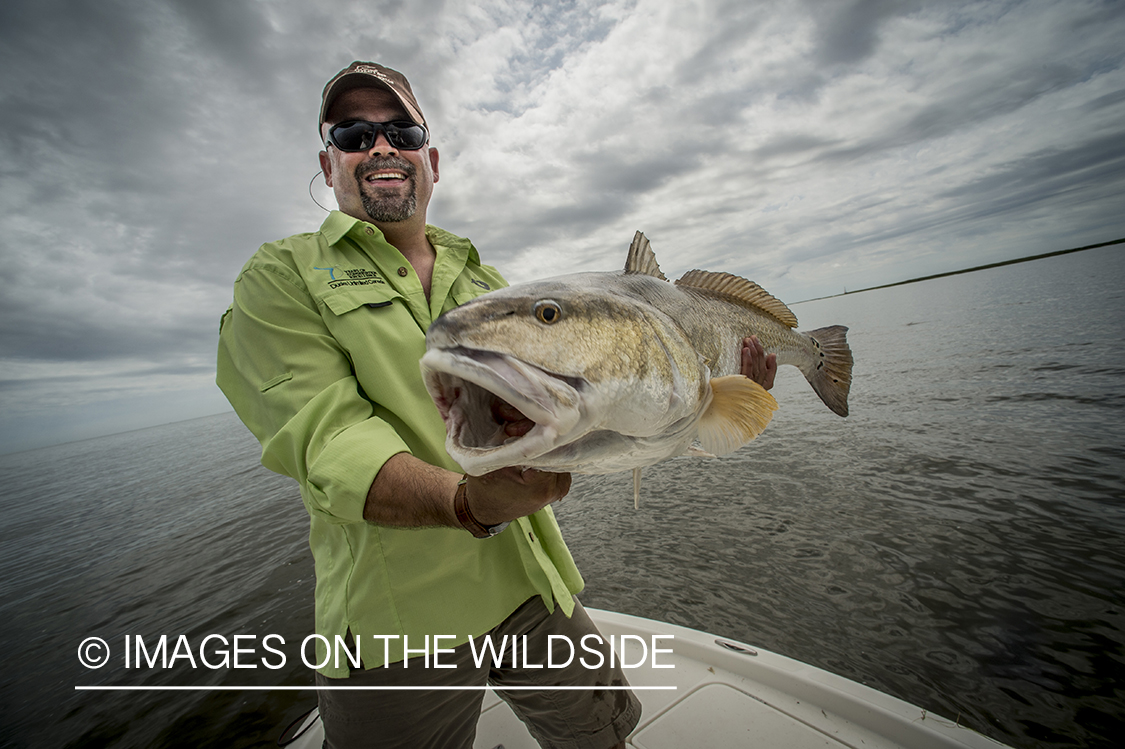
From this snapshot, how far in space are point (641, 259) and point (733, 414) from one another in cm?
111

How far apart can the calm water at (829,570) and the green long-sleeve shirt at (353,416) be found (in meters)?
4.11

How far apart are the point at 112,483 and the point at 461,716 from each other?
31319mm

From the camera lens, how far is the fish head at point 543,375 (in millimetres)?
1093

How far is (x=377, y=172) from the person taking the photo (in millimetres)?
2557

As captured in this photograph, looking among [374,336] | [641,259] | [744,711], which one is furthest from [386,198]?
[744,711]

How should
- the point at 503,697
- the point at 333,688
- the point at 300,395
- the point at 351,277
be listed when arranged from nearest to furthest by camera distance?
the point at 300,395 < the point at 333,688 < the point at 351,277 < the point at 503,697

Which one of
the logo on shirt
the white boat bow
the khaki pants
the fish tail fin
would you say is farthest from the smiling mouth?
the white boat bow

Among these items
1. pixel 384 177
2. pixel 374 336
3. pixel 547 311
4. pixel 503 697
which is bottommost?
pixel 503 697

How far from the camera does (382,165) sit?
8.43 feet

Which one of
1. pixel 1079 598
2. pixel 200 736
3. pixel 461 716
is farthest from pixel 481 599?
pixel 1079 598

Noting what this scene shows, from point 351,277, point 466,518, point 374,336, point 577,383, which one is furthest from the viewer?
point 351,277

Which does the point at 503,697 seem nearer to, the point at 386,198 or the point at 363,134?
the point at 386,198

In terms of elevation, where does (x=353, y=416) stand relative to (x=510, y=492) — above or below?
above

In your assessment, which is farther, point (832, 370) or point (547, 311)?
point (832, 370)
